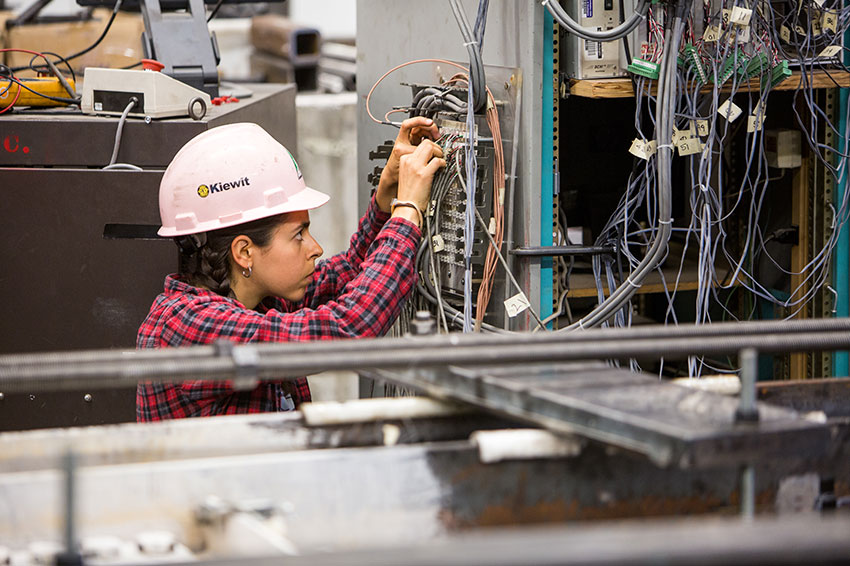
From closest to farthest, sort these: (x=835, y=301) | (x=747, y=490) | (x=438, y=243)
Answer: (x=747, y=490)
(x=438, y=243)
(x=835, y=301)

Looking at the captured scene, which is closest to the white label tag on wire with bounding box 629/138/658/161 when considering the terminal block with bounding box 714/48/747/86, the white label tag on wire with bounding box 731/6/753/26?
the terminal block with bounding box 714/48/747/86

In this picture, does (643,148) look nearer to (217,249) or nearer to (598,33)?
(598,33)

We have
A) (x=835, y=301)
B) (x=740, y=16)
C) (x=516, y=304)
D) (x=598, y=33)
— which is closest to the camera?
(x=598, y=33)

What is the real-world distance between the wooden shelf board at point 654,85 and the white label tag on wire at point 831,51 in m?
0.03

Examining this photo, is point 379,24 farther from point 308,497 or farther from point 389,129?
point 308,497

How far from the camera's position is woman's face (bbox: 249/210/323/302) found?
200cm

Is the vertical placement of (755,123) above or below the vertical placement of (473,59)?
below

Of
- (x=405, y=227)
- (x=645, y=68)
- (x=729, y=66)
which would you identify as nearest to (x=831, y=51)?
(x=729, y=66)

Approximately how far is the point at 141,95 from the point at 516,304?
35.3 inches

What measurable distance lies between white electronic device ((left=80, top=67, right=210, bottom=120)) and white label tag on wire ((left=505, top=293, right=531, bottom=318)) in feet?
2.48

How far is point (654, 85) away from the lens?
2.18 m

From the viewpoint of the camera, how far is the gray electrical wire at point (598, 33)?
1952 millimetres

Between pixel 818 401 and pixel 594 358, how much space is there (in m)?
0.41

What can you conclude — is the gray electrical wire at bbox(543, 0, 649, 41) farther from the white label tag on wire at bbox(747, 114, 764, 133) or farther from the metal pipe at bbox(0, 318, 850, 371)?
the metal pipe at bbox(0, 318, 850, 371)
